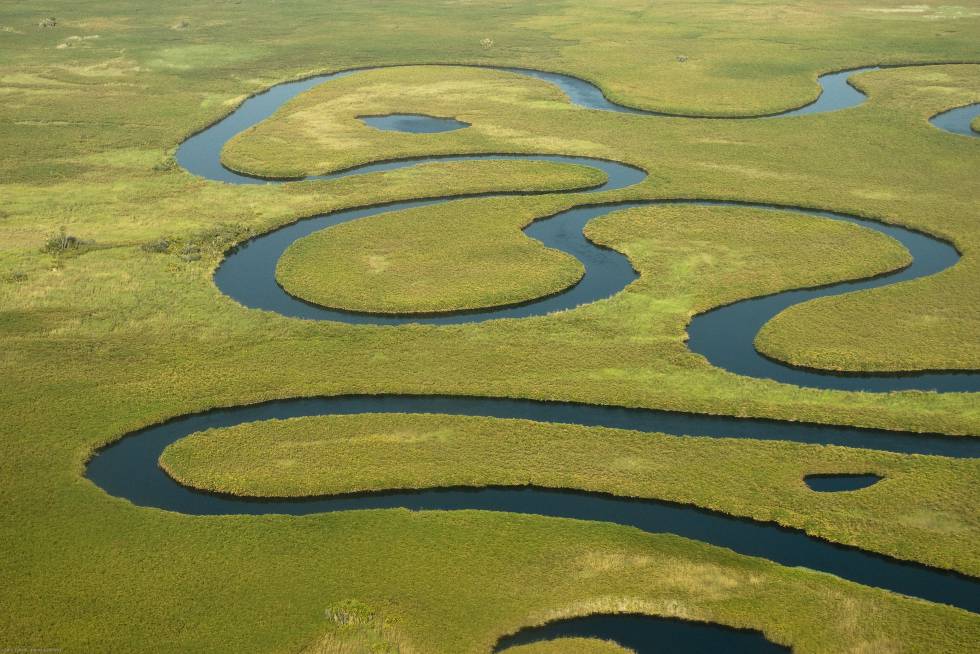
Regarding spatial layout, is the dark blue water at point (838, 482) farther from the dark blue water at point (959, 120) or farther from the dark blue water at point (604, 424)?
the dark blue water at point (959, 120)

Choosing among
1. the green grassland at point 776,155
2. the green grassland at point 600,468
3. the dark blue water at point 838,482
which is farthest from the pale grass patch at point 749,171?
the dark blue water at point 838,482

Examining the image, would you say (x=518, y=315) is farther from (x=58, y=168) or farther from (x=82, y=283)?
(x=58, y=168)

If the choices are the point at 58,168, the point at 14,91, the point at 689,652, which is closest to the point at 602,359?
the point at 689,652

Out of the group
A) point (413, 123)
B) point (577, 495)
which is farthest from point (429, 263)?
point (413, 123)

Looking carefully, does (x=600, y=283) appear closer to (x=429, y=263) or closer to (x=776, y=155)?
(x=429, y=263)

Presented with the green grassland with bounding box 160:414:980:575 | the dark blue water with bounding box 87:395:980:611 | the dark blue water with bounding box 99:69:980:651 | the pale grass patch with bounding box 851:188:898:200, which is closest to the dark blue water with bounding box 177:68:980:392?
the dark blue water with bounding box 99:69:980:651

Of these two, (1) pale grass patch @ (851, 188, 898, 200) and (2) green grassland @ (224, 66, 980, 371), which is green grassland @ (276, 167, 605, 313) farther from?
(1) pale grass patch @ (851, 188, 898, 200)
